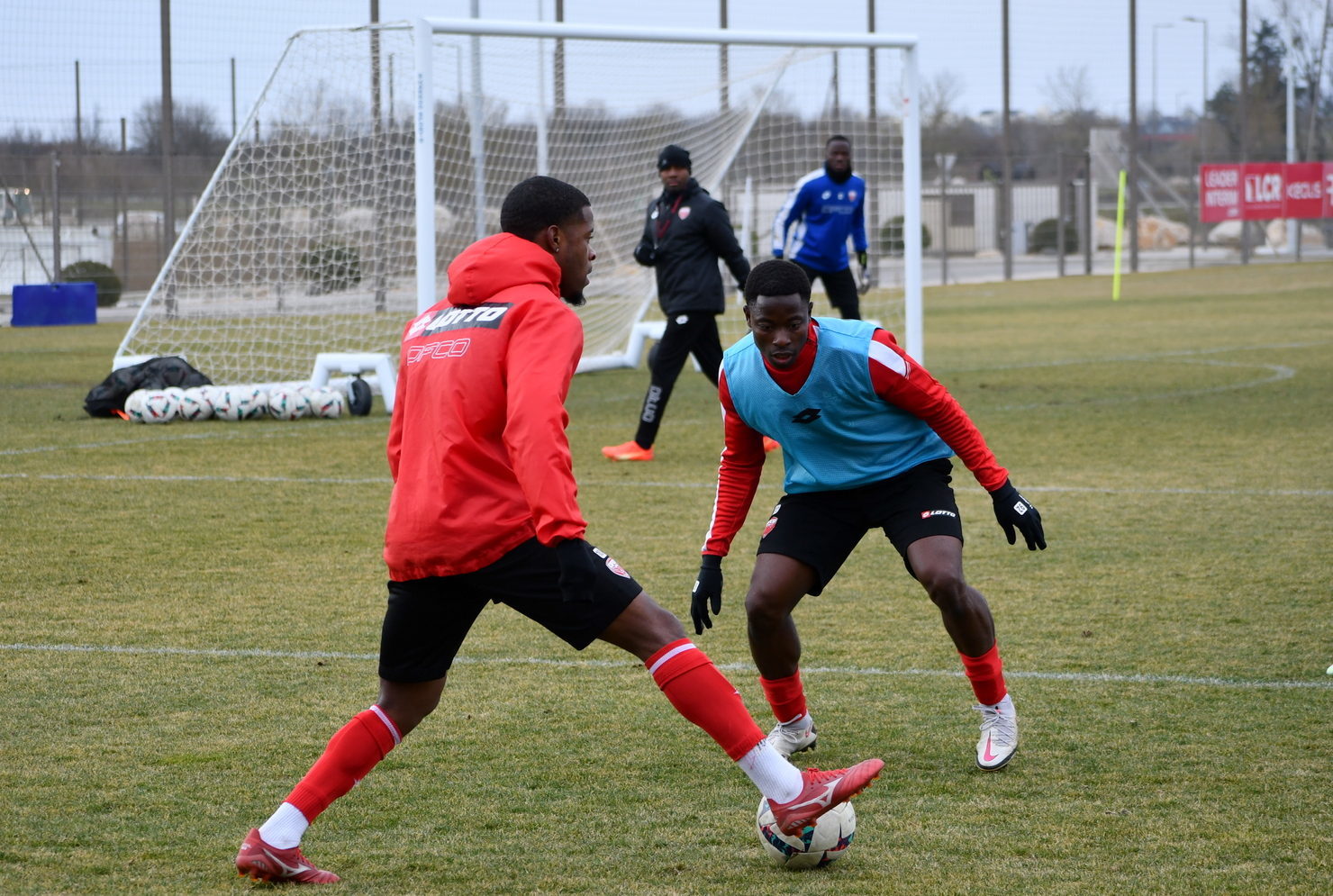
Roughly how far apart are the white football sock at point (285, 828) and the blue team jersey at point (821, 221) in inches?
412

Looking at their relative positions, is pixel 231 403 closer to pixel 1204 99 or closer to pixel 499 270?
pixel 499 270

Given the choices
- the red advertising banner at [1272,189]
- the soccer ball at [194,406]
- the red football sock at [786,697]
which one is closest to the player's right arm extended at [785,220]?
the soccer ball at [194,406]

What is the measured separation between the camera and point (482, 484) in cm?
375

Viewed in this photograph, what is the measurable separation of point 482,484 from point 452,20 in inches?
404

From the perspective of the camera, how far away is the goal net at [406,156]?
15.4 meters

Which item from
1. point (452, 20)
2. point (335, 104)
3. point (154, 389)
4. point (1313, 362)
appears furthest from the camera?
point (1313, 362)

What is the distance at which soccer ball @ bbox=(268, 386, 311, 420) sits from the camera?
14148 millimetres

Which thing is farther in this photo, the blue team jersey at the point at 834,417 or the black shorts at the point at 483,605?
the blue team jersey at the point at 834,417

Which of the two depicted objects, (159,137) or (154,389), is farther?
(159,137)

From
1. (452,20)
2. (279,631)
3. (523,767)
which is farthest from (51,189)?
(523,767)

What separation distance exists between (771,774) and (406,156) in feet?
43.4

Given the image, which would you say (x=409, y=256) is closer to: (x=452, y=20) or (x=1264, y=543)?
(x=452, y=20)

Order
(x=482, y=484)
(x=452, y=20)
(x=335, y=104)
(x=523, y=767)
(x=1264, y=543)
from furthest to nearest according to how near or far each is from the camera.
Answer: (x=335, y=104) < (x=452, y=20) < (x=1264, y=543) < (x=523, y=767) < (x=482, y=484)

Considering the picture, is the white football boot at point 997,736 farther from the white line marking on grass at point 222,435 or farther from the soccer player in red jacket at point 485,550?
the white line marking on grass at point 222,435
